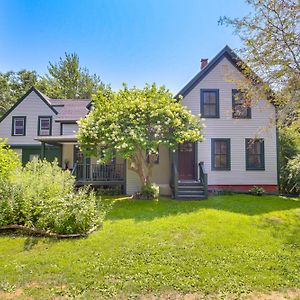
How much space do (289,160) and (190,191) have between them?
6.39 meters

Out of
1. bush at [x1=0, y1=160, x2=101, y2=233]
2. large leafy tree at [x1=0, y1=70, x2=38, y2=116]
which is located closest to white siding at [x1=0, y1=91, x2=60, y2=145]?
bush at [x1=0, y1=160, x2=101, y2=233]

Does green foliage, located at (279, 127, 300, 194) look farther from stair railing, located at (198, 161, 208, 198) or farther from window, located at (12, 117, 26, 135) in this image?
window, located at (12, 117, 26, 135)

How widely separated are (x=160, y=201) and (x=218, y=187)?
4045 millimetres

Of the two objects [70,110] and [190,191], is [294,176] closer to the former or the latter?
[190,191]

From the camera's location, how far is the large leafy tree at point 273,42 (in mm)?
7996

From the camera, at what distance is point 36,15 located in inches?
454

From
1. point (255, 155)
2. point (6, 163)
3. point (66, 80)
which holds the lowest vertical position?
point (6, 163)

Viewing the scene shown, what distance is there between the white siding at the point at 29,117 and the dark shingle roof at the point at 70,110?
1132mm

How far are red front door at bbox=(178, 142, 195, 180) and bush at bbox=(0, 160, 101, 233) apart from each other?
6973 millimetres

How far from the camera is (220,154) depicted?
533 inches

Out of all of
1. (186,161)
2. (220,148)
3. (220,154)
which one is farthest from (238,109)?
(186,161)

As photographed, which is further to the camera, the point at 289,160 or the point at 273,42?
the point at 289,160

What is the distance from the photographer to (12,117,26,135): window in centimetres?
2130

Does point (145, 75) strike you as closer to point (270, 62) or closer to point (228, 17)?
point (228, 17)
